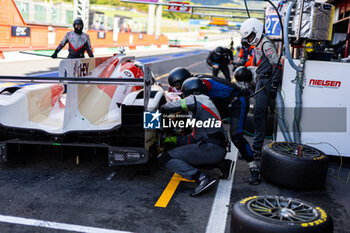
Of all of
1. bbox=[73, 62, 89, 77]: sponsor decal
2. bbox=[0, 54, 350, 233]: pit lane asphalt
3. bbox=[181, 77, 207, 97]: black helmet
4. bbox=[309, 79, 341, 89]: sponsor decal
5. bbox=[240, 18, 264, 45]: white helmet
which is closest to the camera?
bbox=[0, 54, 350, 233]: pit lane asphalt

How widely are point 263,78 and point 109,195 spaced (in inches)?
117

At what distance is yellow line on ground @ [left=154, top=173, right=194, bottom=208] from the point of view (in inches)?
162

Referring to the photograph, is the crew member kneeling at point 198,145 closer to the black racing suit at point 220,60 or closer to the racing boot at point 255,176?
the racing boot at point 255,176

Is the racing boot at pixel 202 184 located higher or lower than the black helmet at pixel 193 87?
lower

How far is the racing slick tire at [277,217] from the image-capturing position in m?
2.80

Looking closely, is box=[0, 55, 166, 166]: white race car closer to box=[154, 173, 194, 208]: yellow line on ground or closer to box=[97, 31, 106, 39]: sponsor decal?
box=[154, 173, 194, 208]: yellow line on ground

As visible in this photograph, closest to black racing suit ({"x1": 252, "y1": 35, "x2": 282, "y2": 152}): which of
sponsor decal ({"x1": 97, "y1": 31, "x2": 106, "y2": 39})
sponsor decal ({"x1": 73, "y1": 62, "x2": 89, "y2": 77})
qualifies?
sponsor decal ({"x1": 73, "y1": 62, "x2": 89, "y2": 77})

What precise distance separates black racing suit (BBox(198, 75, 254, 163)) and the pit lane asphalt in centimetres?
45

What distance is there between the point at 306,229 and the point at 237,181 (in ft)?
7.00

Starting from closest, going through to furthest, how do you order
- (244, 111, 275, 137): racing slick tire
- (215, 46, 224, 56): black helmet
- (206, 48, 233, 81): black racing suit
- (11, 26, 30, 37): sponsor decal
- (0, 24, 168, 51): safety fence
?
(244, 111, 275, 137): racing slick tire < (215, 46, 224, 56): black helmet < (206, 48, 233, 81): black racing suit < (0, 24, 168, 51): safety fence < (11, 26, 30, 37): sponsor decal

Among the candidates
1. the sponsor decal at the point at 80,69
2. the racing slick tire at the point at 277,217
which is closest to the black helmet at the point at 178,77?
the sponsor decal at the point at 80,69

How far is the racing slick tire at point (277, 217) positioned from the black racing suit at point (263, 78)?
2.71m

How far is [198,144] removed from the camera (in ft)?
14.8

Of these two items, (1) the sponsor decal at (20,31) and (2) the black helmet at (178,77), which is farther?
(1) the sponsor decal at (20,31)
